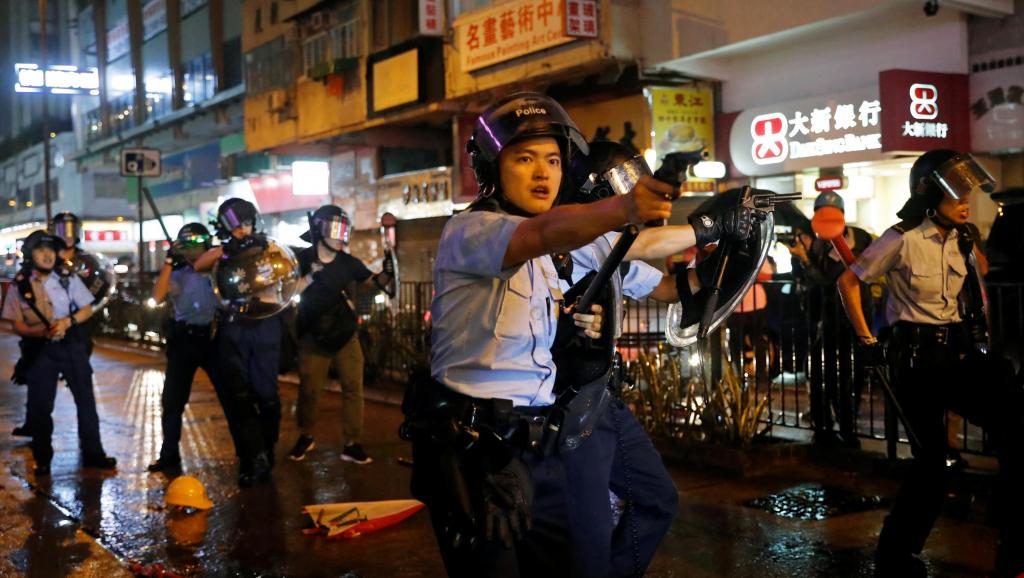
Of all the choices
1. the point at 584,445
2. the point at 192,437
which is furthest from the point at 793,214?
the point at 584,445

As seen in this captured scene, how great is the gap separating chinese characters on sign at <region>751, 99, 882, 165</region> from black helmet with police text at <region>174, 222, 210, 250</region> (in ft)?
24.9

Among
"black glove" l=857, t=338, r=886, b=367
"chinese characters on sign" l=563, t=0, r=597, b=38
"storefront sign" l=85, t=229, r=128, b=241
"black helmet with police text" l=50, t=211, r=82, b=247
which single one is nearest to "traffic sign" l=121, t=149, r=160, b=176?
"black helmet with police text" l=50, t=211, r=82, b=247

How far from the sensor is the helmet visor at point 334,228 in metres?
8.09

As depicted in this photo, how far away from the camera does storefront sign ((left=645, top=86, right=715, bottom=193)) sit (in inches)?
598

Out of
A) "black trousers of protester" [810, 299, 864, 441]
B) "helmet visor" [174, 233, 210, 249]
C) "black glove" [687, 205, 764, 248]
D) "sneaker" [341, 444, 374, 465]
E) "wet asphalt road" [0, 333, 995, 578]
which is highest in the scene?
"helmet visor" [174, 233, 210, 249]

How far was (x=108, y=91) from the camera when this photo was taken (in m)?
42.0

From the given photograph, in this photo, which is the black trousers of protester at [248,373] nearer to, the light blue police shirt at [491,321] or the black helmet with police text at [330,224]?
the black helmet with police text at [330,224]

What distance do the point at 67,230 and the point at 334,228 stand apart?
300cm

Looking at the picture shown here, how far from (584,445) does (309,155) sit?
23380mm

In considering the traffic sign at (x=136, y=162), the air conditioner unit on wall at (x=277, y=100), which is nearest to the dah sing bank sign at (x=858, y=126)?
the traffic sign at (x=136, y=162)

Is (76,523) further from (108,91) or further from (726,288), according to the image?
(108,91)

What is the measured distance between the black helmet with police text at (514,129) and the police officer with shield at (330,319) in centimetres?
473

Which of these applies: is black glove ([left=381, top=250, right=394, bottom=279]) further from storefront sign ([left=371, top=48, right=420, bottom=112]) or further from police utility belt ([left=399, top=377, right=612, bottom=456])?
storefront sign ([left=371, top=48, right=420, bottom=112])

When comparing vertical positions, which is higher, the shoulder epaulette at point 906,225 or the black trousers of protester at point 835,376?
the shoulder epaulette at point 906,225
